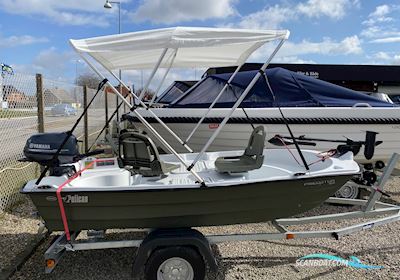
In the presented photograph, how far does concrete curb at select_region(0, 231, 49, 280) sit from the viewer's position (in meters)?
3.44

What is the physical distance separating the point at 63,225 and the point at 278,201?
1.91 metres

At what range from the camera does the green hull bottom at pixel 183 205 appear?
312 cm

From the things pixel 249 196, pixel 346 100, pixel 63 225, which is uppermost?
pixel 346 100

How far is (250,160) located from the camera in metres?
4.04

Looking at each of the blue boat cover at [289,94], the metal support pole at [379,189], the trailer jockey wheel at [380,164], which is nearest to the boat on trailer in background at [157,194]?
the metal support pole at [379,189]

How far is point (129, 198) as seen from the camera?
3.16 metres

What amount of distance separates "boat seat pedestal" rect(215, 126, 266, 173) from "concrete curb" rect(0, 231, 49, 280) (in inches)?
83.5

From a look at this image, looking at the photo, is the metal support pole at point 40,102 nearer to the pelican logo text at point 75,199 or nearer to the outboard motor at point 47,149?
the outboard motor at point 47,149

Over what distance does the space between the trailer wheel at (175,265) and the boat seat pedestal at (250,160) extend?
1038 millimetres

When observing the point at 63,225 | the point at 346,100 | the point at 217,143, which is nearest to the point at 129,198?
the point at 63,225

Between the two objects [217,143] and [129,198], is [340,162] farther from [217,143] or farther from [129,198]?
[217,143]

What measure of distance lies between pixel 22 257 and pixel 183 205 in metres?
1.80

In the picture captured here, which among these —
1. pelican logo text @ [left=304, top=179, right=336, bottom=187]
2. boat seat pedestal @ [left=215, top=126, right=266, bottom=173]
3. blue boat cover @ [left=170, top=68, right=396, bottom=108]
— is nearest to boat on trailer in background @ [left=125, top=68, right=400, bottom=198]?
blue boat cover @ [left=170, top=68, right=396, bottom=108]

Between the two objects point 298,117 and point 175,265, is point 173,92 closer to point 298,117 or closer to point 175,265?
point 298,117
